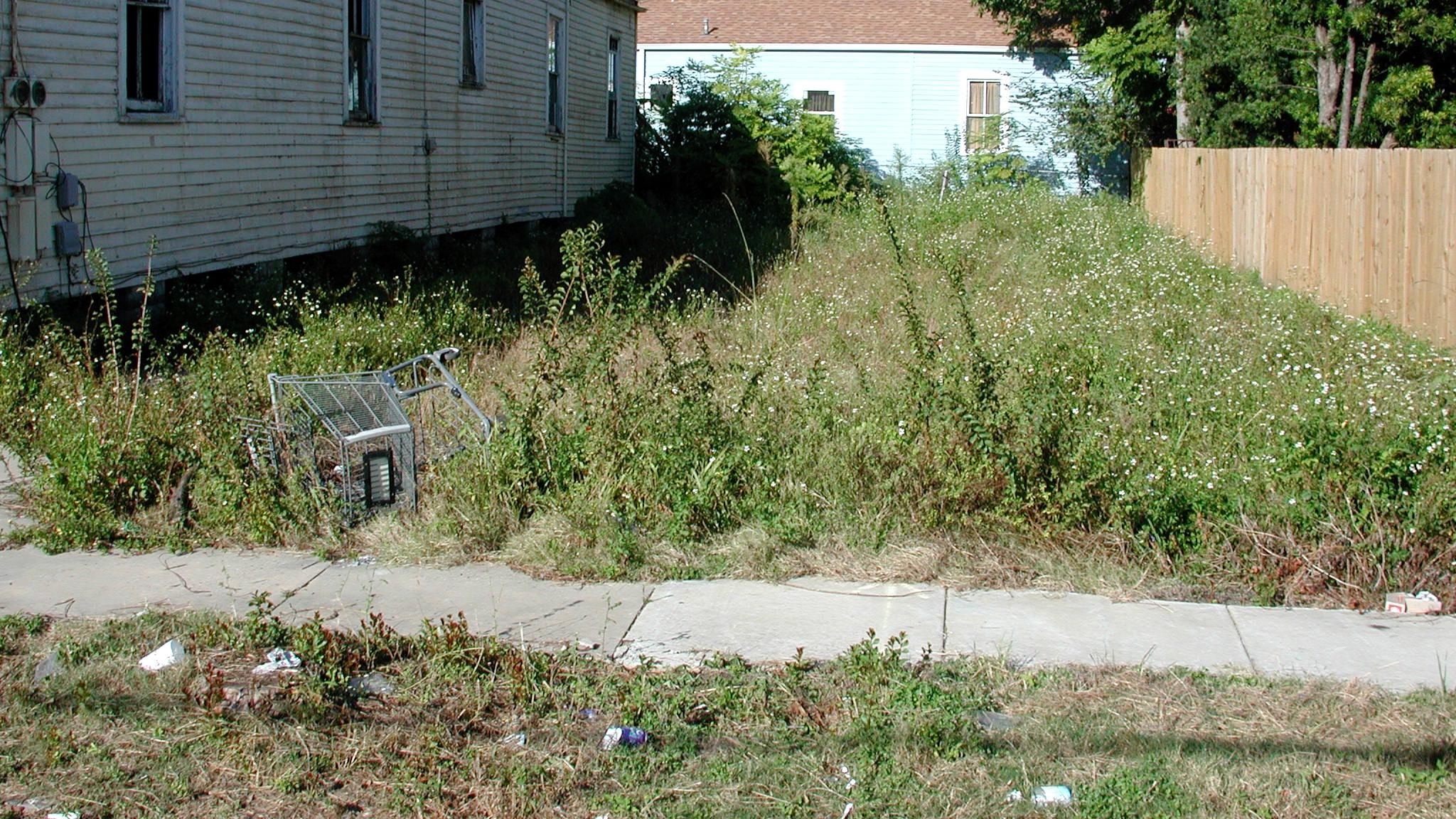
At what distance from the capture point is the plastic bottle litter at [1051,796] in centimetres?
378

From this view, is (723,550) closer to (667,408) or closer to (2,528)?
(667,408)

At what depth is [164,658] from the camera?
4.78m

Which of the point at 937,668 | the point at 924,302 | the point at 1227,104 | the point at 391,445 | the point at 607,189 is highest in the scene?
the point at 1227,104

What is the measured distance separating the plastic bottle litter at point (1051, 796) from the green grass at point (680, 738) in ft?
0.11

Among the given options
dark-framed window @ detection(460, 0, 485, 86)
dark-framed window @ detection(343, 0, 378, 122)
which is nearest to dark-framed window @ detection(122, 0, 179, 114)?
dark-framed window @ detection(343, 0, 378, 122)

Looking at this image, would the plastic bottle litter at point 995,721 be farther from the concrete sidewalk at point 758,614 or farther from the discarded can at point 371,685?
the discarded can at point 371,685

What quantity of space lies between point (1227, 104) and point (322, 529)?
19998 mm

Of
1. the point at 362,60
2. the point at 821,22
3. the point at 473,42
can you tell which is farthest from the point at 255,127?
the point at 821,22

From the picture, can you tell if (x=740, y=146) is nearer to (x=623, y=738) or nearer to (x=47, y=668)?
(x=47, y=668)

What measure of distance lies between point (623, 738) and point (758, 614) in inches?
48.8

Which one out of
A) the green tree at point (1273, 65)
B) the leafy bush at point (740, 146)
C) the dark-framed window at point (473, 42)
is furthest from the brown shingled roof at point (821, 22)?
the dark-framed window at point (473, 42)

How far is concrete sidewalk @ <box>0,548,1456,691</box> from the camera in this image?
490 centimetres

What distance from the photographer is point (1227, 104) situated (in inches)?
889

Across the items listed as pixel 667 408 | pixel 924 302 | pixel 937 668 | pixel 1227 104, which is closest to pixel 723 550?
pixel 667 408
